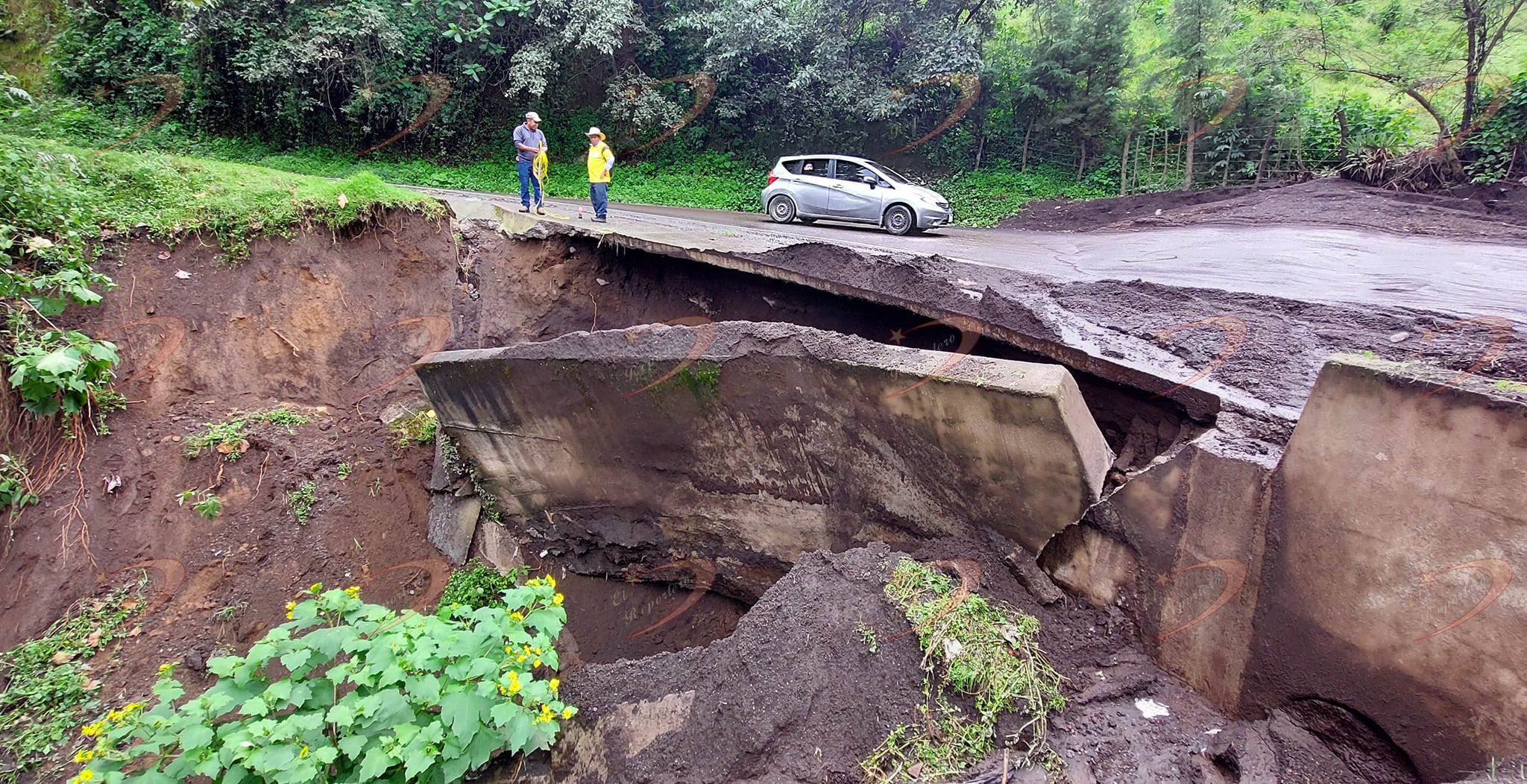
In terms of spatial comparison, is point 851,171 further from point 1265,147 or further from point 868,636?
point 868,636

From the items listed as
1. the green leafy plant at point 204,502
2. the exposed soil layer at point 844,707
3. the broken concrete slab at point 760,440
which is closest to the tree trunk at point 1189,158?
the broken concrete slab at point 760,440

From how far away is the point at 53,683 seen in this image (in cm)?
397

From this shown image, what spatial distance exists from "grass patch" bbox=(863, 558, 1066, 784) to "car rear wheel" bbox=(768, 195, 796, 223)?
10.4 metres

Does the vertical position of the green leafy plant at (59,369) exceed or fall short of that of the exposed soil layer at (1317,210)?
it falls short

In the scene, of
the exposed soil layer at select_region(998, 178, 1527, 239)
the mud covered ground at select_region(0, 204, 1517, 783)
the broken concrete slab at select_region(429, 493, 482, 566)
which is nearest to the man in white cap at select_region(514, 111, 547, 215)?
the mud covered ground at select_region(0, 204, 1517, 783)

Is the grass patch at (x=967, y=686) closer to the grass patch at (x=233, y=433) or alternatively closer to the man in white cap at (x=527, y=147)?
the grass patch at (x=233, y=433)

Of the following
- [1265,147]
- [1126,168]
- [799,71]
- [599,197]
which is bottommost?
[599,197]

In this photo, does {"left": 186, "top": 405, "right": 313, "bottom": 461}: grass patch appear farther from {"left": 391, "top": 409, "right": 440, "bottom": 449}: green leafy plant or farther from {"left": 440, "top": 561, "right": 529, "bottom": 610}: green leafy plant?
{"left": 440, "top": 561, "right": 529, "bottom": 610}: green leafy plant

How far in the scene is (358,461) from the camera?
224 inches

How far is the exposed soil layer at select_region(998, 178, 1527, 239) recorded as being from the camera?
8.89m

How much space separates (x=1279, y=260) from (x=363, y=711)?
26.2ft

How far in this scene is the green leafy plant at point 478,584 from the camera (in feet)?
17.6

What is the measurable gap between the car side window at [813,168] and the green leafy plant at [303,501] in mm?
9320

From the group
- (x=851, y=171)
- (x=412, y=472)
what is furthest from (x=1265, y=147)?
(x=412, y=472)
